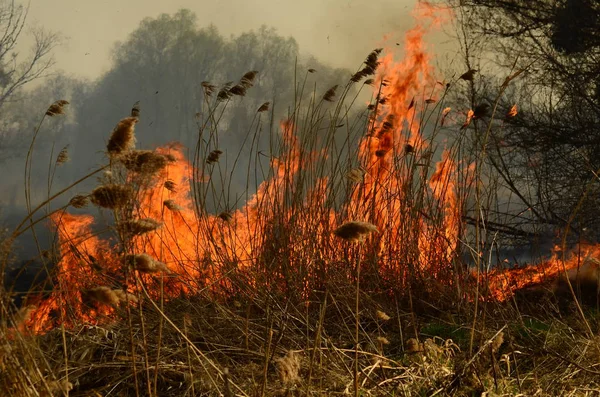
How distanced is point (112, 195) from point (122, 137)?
0.40 ft

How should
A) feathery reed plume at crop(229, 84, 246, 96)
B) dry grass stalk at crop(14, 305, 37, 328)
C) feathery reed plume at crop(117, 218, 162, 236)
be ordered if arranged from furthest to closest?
feathery reed plume at crop(229, 84, 246, 96), feathery reed plume at crop(117, 218, 162, 236), dry grass stalk at crop(14, 305, 37, 328)

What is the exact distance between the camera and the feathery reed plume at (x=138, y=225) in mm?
1467

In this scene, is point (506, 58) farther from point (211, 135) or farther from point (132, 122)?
point (132, 122)

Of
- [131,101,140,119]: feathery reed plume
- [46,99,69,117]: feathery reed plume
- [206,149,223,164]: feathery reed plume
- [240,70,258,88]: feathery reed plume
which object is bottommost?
[206,149,223,164]: feathery reed plume

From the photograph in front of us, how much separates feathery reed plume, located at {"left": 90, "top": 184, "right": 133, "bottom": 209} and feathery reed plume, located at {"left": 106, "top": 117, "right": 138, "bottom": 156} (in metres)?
0.07

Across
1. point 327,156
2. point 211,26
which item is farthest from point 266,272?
point 211,26

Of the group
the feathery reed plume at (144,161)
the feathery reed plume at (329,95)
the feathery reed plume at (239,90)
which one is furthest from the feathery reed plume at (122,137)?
the feathery reed plume at (329,95)

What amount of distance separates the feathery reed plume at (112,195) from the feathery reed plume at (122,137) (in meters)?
0.07

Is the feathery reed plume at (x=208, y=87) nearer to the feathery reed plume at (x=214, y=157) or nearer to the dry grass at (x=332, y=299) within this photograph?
the dry grass at (x=332, y=299)

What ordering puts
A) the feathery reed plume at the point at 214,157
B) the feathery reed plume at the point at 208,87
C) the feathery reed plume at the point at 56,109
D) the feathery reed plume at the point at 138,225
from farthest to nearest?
the feathery reed plume at the point at 208,87 → the feathery reed plume at the point at 214,157 → the feathery reed plume at the point at 56,109 → the feathery reed plume at the point at 138,225

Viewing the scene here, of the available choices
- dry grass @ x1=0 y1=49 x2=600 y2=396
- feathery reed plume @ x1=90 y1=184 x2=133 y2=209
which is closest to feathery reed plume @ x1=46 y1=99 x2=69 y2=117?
dry grass @ x1=0 y1=49 x2=600 y2=396

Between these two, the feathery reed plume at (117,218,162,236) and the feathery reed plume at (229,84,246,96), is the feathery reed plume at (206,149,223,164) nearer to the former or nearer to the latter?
the feathery reed plume at (229,84,246,96)

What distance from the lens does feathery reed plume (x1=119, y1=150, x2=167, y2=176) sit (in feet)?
4.86

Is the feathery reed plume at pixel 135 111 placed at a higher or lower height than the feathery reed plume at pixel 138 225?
higher
